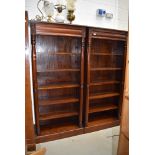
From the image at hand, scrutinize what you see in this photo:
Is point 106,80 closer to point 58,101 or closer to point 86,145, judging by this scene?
point 58,101

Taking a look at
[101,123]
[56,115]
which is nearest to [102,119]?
[101,123]

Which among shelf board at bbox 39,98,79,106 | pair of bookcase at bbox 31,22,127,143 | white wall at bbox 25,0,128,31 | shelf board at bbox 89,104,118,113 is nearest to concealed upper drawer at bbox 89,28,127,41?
pair of bookcase at bbox 31,22,127,143

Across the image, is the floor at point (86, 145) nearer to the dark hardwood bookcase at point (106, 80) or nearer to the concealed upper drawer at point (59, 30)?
the dark hardwood bookcase at point (106, 80)

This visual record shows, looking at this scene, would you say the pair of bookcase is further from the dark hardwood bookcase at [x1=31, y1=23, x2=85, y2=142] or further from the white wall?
the white wall

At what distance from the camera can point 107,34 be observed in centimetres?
299

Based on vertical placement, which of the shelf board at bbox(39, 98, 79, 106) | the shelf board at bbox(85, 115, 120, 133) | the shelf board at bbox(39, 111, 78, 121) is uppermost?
the shelf board at bbox(39, 98, 79, 106)

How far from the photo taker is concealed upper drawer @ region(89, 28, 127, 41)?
2848mm

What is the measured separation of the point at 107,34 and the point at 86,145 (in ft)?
6.27

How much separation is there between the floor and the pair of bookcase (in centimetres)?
12
